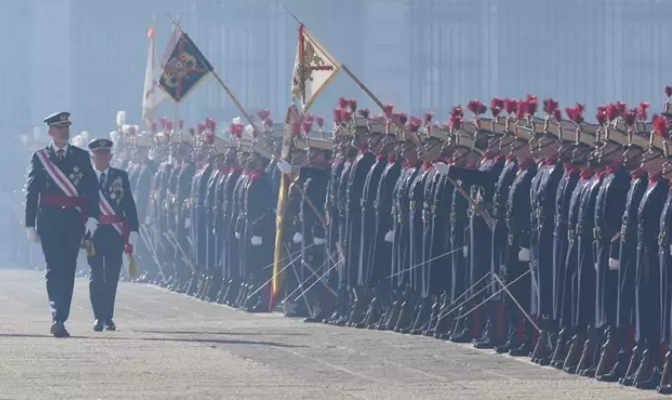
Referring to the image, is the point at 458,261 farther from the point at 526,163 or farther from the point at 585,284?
the point at 585,284

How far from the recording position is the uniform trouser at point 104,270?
1730 cm

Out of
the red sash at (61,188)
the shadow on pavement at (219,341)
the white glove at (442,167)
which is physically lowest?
the shadow on pavement at (219,341)

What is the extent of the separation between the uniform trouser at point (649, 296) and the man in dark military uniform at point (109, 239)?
5.21m

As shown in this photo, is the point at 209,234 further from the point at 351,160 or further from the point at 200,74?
the point at 351,160

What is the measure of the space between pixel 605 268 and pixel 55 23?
31685 mm

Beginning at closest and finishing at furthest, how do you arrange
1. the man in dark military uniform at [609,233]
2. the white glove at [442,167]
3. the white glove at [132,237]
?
1. the man in dark military uniform at [609,233]
2. the white glove at [442,167]
3. the white glove at [132,237]

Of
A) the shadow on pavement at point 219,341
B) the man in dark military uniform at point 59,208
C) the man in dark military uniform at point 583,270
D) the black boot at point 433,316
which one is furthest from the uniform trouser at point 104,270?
the man in dark military uniform at point 583,270

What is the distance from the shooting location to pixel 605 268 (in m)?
13.7

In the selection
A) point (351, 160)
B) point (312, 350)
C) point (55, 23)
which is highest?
point (55, 23)

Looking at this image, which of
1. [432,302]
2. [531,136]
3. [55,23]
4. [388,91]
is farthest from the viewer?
[55,23]

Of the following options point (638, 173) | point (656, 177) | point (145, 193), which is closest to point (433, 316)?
point (638, 173)

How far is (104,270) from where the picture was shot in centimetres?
1756

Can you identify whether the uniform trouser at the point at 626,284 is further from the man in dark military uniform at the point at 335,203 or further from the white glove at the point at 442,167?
the man in dark military uniform at the point at 335,203

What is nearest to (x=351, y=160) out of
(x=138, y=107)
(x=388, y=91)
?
(x=388, y=91)
